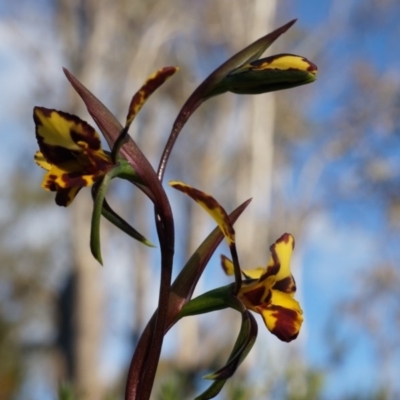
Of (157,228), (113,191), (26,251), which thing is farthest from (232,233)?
(26,251)

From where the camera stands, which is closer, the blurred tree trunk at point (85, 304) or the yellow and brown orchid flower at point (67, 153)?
the yellow and brown orchid flower at point (67, 153)

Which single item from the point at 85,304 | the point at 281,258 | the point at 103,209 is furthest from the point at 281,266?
the point at 85,304

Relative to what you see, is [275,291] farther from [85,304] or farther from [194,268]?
[85,304]

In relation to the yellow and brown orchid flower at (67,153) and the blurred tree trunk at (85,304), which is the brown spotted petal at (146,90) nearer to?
the yellow and brown orchid flower at (67,153)

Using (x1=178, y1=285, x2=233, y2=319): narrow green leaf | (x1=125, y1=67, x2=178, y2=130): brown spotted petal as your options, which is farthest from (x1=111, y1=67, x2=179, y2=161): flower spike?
(x1=178, y1=285, x2=233, y2=319): narrow green leaf

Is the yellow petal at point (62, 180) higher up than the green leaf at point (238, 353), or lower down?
higher up

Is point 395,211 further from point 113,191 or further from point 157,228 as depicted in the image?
point 157,228

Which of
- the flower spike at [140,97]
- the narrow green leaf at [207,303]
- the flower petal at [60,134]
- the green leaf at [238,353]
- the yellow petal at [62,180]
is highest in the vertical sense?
the flower spike at [140,97]

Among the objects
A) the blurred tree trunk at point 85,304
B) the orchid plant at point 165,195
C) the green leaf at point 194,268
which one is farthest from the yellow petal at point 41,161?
the blurred tree trunk at point 85,304
